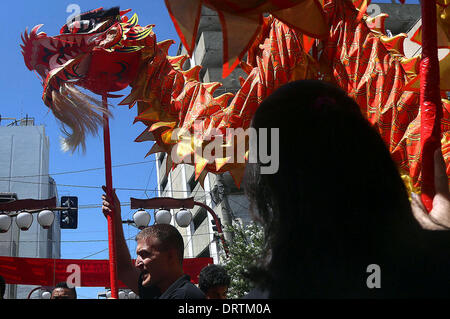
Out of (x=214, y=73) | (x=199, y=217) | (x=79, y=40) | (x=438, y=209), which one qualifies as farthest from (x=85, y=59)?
(x=199, y=217)

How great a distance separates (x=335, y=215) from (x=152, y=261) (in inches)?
77.2

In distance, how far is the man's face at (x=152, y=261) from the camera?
9.03ft

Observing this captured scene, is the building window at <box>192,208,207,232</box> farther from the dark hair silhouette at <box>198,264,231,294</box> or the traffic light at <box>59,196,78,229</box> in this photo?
the dark hair silhouette at <box>198,264,231,294</box>

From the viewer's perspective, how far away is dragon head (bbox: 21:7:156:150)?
4.57 metres

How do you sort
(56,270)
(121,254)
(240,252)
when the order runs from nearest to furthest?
1. (121,254)
2. (240,252)
3. (56,270)

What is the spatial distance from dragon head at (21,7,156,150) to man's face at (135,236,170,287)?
1954mm

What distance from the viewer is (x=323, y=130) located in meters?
1.01

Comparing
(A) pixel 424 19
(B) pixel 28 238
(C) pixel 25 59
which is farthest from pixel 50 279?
(B) pixel 28 238

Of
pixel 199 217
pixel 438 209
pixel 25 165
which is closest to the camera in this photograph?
pixel 438 209

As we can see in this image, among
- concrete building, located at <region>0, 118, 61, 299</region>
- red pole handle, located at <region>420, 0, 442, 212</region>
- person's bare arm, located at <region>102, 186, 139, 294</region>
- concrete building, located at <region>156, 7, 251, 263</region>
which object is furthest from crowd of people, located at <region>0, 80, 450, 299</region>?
concrete building, located at <region>0, 118, 61, 299</region>

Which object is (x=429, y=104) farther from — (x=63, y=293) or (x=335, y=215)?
(x=63, y=293)

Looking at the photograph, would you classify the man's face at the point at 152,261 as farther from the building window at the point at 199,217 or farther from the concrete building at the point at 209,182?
the building window at the point at 199,217

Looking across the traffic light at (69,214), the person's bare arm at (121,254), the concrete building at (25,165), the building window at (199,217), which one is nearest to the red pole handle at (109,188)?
the person's bare arm at (121,254)

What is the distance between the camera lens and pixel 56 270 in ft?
42.6
